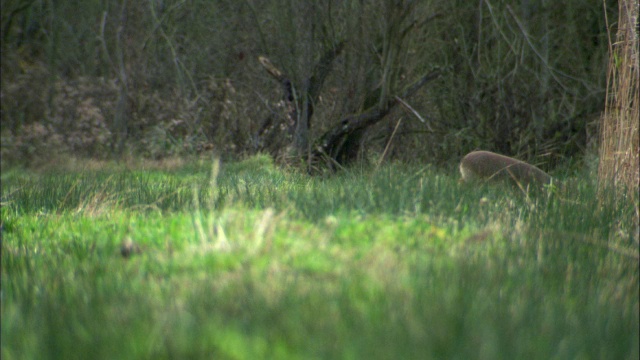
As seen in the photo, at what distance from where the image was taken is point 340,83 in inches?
349

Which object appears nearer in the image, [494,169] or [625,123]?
[625,123]

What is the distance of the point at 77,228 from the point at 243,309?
5.82 feet

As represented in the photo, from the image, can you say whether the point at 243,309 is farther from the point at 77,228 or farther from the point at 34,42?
the point at 34,42

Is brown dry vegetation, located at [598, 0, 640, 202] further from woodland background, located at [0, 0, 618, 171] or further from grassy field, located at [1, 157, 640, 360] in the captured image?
woodland background, located at [0, 0, 618, 171]

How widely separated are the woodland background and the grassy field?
10.8 feet

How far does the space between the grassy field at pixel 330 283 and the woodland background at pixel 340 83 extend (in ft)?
10.8

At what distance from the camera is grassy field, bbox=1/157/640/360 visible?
1548 mm

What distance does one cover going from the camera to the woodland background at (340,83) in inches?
330

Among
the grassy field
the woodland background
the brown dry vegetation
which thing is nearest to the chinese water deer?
the brown dry vegetation

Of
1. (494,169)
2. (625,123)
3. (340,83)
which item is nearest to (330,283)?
(625,123)

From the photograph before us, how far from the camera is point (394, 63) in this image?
26.0 feet

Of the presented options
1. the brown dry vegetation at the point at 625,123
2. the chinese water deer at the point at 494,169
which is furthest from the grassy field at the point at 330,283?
the chinese water deer at the point at 494,169

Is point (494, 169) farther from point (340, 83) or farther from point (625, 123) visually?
point (340, 83)

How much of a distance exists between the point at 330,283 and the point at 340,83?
7.17 metres
